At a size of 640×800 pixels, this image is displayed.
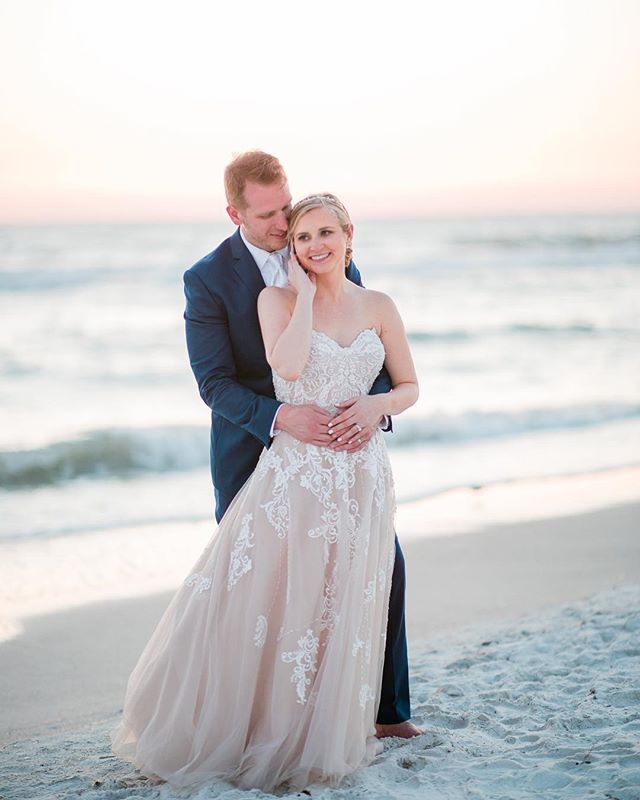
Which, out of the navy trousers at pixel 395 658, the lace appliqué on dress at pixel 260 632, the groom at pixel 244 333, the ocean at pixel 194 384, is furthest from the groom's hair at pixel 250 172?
the ocean at pixel 194 384

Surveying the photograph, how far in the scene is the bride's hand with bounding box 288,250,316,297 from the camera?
3.38 metres

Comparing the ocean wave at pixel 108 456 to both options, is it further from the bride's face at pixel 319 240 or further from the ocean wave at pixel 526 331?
the ocean wave at pixel 526 331

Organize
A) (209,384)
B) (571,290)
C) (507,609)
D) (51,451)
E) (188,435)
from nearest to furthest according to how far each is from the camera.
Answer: (209,384) → (507,609) → (51,451) → (188,435) → (571,290)

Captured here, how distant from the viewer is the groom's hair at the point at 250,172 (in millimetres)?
3549

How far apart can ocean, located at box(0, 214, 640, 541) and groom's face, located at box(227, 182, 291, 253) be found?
12.3 feet

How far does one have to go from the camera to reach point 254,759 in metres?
3.29

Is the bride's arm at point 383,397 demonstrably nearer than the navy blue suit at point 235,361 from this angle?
Yes

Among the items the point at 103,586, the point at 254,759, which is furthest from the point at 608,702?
the point at 103,586

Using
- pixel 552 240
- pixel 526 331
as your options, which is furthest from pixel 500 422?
pixel 552 240

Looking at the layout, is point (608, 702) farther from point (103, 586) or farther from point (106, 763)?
point (103, 586)

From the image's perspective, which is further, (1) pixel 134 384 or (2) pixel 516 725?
(1) pixel 134 384

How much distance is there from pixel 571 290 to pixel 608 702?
22.6m

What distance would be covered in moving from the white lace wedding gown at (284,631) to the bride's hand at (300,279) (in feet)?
0.54

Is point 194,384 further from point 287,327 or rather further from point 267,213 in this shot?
point 287,327
